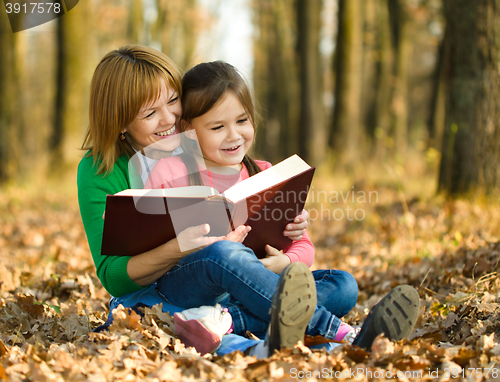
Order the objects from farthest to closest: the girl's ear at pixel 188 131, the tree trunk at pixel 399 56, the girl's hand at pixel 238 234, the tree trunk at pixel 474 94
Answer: the tree trunk at pixel 399 56 < the tree trunk at pixel 474 94 < the girl's ear at pixel 188 131 < the girl's hand at pixel 238 234

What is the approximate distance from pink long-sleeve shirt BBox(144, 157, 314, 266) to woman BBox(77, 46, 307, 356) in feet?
0.31

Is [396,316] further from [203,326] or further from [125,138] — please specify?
[125,138]

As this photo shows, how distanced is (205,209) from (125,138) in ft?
2.56

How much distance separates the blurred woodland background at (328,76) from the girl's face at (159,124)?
412mm

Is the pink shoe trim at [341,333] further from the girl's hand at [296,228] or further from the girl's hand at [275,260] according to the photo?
the girl's hand at [296,228]

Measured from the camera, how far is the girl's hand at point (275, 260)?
2.20 metres

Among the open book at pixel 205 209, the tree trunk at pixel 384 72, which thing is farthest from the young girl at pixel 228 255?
the tree trunk at pixel 384 72

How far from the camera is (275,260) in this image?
2223 millimetres

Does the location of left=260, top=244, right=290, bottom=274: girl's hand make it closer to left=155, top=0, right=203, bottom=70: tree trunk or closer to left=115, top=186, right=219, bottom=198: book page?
left=115, top=186, right=219, bottom=198: book page

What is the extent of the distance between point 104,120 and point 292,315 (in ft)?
4.33

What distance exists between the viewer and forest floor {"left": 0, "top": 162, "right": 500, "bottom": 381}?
1707mm

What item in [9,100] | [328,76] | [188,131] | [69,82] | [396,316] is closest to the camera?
[396,316]

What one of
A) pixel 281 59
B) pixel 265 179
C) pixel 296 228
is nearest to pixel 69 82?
pixel 296 228

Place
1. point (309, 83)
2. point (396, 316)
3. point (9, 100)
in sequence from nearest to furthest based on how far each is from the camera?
point (396, 316), point (9, 100), point (309, 83)
